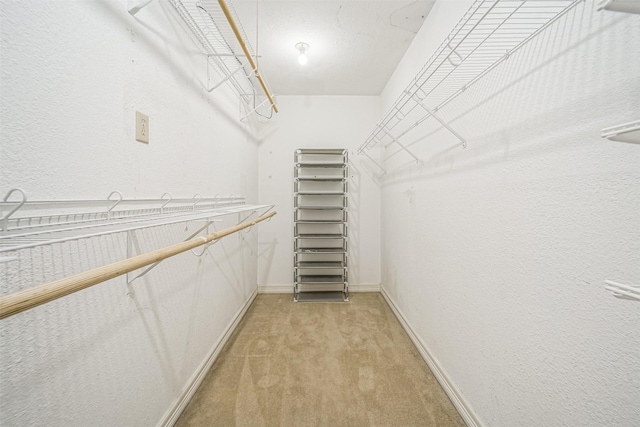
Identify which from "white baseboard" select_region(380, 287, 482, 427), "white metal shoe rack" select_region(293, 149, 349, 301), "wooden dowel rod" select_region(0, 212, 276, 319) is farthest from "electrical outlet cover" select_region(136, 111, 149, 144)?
"white baseboard" select_region(380, 287, 482, 427)

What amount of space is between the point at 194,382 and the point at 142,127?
133 cm

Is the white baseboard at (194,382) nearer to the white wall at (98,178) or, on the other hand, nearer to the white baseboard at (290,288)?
the white wall at (98,178)

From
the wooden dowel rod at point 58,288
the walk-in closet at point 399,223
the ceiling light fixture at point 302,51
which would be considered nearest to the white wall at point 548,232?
the walk-in closet at point 399,223

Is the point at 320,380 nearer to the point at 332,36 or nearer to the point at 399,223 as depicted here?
the point at 399,223

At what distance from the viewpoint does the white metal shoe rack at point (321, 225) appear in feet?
8.86

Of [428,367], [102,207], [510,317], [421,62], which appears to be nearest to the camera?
[102,207]

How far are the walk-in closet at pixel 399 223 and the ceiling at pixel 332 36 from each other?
2 centimetres

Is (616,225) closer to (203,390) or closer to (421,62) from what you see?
(421,62)

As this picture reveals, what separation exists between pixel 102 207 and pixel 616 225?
4.75ft

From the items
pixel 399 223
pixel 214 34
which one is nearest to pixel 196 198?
pixel 214 34

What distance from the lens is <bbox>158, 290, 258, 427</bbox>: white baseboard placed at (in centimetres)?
112

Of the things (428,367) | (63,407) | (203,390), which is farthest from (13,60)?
(428,367)

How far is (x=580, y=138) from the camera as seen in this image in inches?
26.2

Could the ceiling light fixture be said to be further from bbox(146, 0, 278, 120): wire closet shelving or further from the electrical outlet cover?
the electrical outlet cover
